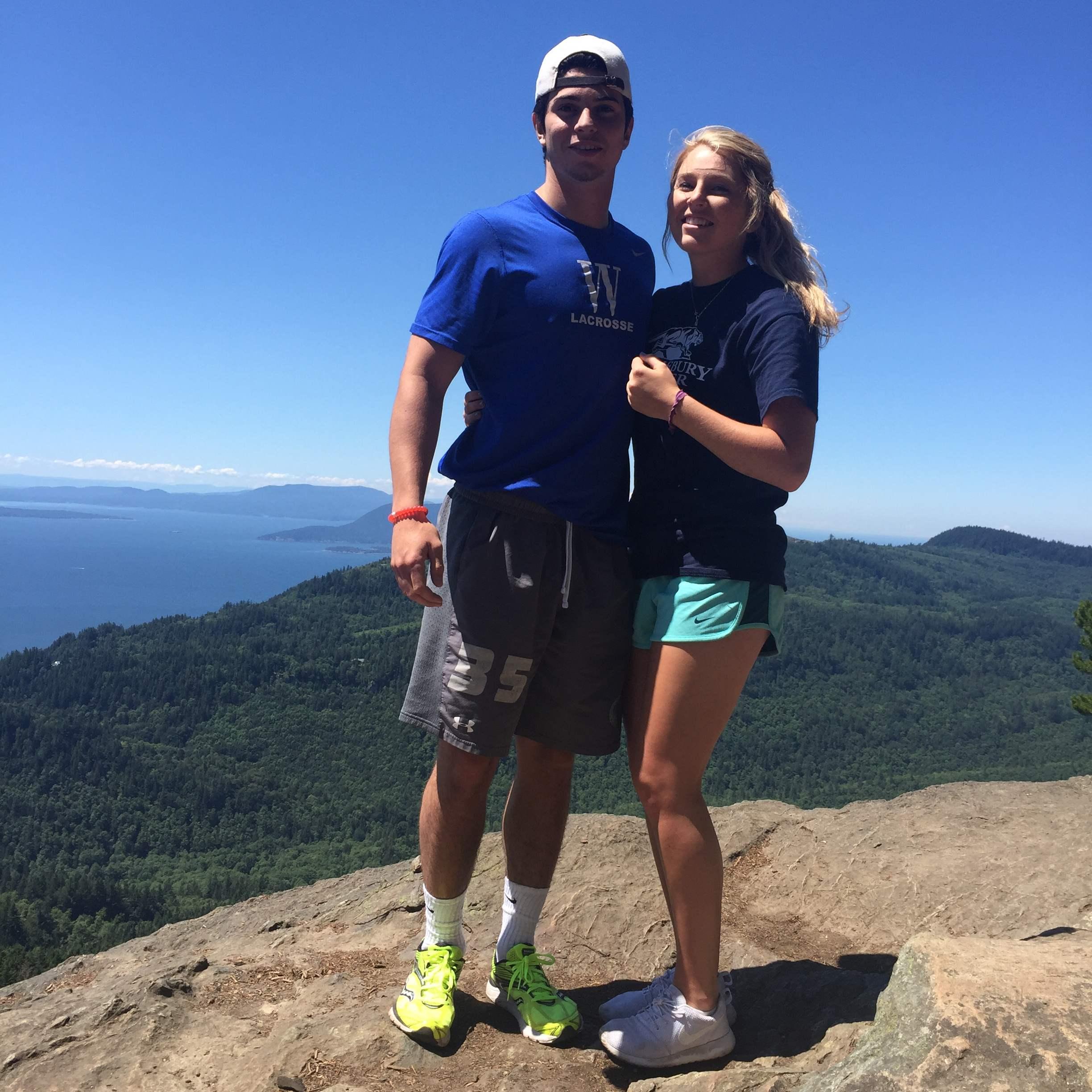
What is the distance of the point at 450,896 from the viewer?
115 inches

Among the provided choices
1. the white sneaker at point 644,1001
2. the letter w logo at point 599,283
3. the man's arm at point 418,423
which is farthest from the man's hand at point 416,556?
the white sneaker at point 644,1001

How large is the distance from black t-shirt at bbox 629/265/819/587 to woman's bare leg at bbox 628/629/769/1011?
255 millimetres

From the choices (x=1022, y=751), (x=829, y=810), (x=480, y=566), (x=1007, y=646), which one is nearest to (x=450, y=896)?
(x=480, y=566)

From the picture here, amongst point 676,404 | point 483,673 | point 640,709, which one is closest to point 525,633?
point 483,673

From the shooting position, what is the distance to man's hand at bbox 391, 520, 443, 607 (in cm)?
246

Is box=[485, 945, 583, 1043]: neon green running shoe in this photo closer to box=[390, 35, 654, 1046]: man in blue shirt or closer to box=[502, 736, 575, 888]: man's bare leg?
box=[390, 35, 654, 1046]: man in blue shirt

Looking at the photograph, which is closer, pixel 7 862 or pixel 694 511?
pixel 694 511

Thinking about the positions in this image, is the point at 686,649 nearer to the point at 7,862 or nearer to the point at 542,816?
the point at 542,816

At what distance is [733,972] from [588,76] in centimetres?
341

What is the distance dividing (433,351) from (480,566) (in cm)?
68

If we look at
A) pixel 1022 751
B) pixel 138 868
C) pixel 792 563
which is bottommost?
pixel 138 868

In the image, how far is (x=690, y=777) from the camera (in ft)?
8.46

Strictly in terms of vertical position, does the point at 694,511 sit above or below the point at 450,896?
above

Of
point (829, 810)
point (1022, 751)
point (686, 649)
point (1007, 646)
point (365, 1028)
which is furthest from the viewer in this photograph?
point (1007, 646)
